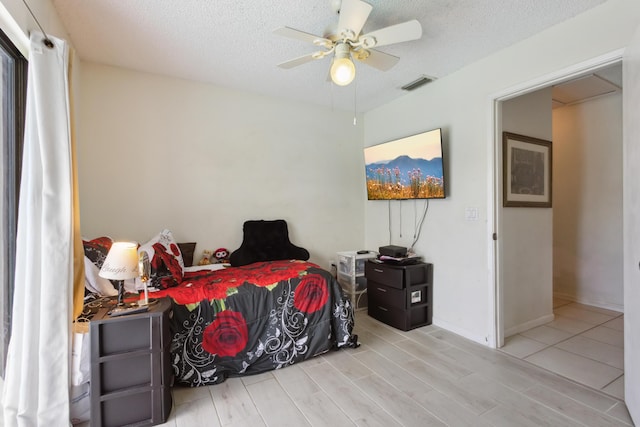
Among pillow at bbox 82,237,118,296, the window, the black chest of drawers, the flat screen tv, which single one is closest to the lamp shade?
pillow at bbox 82,237,118,296

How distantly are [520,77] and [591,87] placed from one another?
69.5 inches

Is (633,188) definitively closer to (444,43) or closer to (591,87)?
(444,43)

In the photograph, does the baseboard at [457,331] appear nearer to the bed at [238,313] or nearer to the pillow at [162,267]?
the bed at [238,313]

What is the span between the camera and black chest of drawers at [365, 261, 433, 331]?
305cm

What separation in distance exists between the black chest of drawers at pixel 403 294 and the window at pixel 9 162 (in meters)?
2.87

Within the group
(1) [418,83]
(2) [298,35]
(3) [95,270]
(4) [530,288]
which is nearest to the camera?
(2) [298,35]

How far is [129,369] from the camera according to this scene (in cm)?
172

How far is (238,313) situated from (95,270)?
101 centimetres

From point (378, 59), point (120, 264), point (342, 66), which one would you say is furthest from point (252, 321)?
point (378, 59)

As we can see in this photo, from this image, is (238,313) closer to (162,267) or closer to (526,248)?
(162,267)

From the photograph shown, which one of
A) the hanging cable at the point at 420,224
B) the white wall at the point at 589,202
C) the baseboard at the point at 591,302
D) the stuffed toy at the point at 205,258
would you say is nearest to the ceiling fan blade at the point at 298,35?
the hanging cable at the point at 420,224

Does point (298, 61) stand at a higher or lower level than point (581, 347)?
higher

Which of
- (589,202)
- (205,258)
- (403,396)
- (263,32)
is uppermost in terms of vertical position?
(263,32)

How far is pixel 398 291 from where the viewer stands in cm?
308
